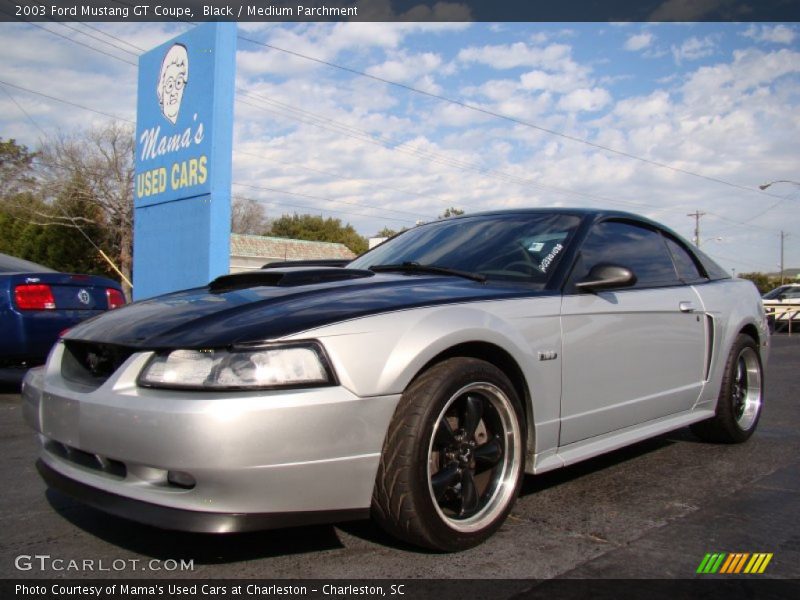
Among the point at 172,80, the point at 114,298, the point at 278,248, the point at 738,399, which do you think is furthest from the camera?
the point at 278,248

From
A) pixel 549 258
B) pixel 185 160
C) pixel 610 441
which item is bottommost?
pixel 610 441

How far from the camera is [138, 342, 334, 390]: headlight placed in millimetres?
2170

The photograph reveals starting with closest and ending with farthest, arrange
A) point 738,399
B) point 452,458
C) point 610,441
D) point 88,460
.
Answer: point 88,460, point 452,458, point 610,441, point 738,399

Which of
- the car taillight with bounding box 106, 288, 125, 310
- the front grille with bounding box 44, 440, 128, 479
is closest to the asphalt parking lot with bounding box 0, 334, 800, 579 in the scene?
the front grille with bounding box 44, 440, 128, 479

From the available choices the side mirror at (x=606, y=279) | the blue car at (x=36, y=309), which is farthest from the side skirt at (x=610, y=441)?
the blue car at (x=36, y=309)

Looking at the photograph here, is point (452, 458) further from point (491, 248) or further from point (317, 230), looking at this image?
point (317, 230)

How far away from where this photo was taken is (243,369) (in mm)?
2184

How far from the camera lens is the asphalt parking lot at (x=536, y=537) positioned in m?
2.39

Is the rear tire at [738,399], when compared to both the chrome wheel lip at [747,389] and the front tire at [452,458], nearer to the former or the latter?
the chrome wheel lip at [747,389]

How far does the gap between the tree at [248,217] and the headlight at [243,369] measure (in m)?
63.4

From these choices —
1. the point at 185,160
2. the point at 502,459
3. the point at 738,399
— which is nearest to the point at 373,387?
the point at 502,459

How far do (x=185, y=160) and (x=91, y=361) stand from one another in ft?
32.0

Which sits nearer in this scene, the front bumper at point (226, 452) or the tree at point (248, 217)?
the front bumper at point (226, 452)

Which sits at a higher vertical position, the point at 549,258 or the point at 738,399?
the point at 549,258
